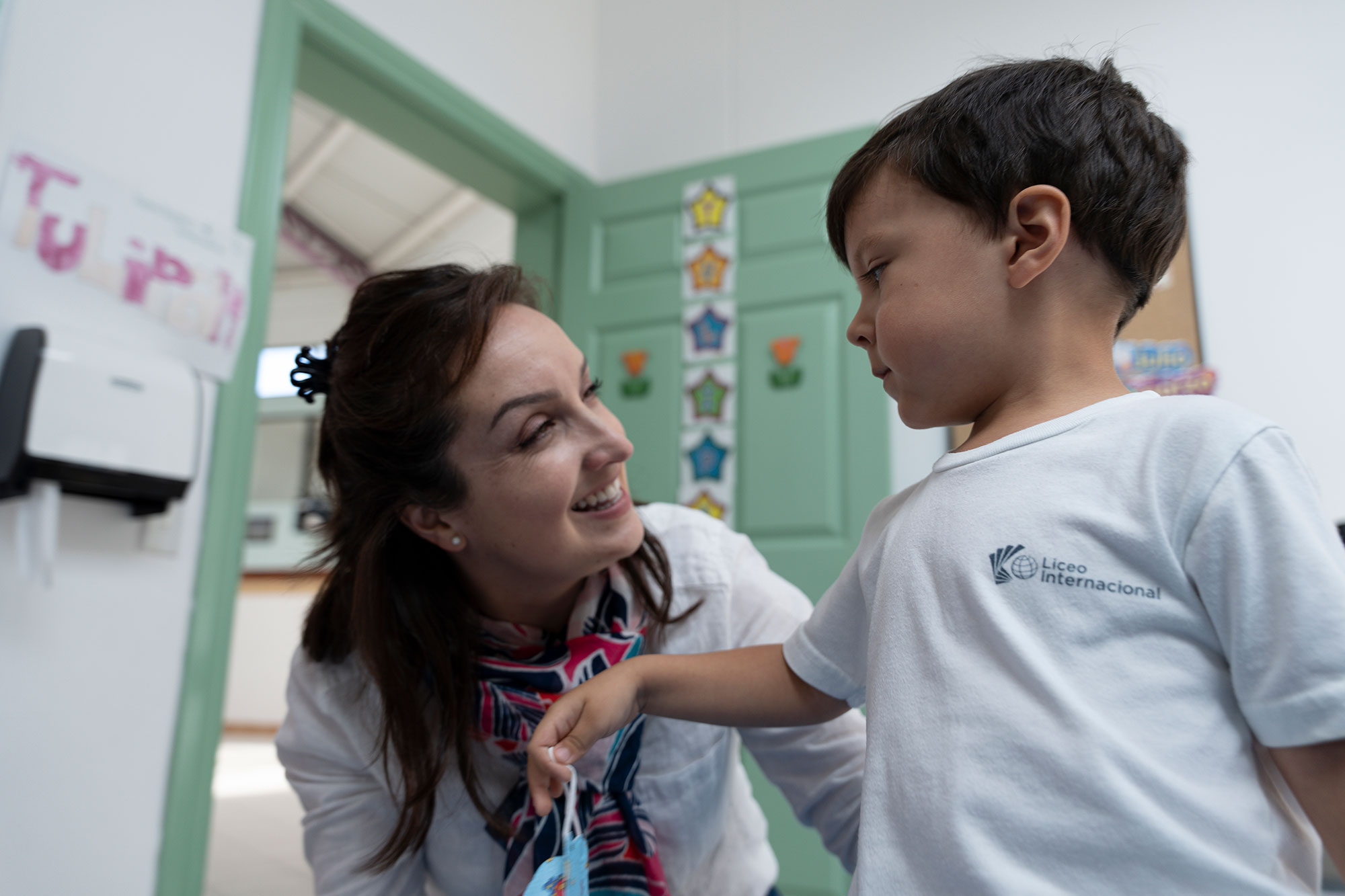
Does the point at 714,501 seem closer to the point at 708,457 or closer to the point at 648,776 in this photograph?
the point at 708,457

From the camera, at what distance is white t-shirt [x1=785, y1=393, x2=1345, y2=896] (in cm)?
53

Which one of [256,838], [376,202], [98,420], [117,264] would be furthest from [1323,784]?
[376,202]

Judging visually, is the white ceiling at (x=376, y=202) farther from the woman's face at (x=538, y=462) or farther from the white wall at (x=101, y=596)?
the woman's face at (x=538, y=462)

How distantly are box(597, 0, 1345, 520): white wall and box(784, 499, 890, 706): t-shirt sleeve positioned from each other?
5.77 feet

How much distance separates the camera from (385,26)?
245cm

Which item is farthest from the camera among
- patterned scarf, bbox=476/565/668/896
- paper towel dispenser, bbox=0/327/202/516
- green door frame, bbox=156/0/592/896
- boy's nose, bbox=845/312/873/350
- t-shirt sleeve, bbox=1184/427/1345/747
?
green door frame, bbox=156/0/592/896

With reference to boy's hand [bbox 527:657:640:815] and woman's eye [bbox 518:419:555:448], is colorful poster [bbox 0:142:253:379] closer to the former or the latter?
woman's eye [bbox 518:419:555:448]

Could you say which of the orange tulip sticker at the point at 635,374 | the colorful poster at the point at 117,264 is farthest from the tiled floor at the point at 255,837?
the orange tulip sticker at the point at 635,374

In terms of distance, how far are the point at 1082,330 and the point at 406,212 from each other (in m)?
6.45

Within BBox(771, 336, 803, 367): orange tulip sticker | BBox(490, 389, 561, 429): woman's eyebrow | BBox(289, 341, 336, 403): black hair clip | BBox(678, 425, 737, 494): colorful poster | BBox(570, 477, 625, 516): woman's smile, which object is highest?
BBox(771, 336, 803, 367): orange tulip sticker

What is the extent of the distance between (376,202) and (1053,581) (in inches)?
258

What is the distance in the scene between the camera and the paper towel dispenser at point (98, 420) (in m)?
1.45

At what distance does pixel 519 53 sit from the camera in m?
3.00

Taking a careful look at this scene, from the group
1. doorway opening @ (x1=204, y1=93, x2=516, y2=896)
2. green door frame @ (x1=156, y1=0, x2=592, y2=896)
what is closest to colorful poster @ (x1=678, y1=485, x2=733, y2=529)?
green door frame @ (x1=156, y1=0, x2=592, y2=896)
